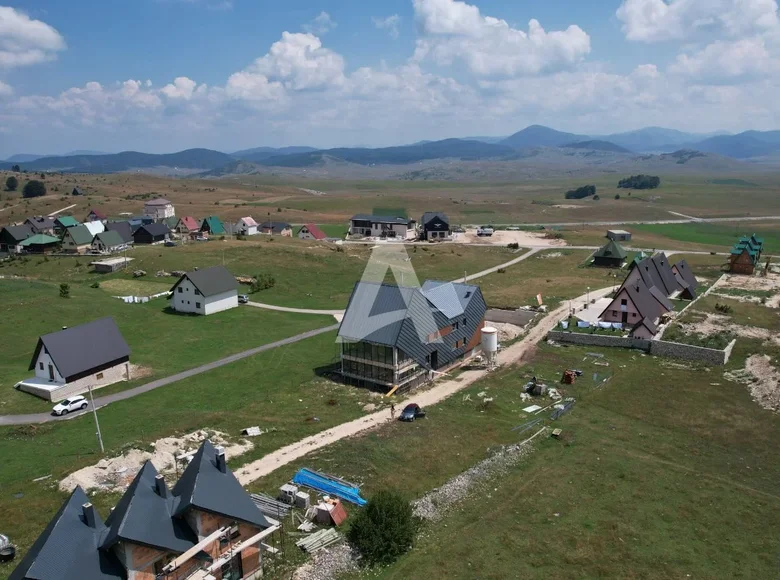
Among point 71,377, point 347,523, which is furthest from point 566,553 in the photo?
point 71,377

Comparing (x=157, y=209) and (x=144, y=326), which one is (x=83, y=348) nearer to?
(x=144, y=326)

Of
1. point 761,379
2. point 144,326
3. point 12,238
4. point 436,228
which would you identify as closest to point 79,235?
point 12,238

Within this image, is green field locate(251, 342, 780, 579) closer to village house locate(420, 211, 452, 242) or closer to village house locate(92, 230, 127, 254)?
village house locate(420, 211, 452, 242)

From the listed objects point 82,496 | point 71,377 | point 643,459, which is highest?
point 82,496

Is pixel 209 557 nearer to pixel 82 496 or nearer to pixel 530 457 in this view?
pixel 82 496

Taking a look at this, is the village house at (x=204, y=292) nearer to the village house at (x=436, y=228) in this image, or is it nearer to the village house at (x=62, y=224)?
the village house at (x=436, y=228)

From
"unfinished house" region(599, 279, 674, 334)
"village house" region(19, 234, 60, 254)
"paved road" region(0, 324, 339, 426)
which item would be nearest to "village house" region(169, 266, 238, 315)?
"paved road" region(0, 324, 339, 426)

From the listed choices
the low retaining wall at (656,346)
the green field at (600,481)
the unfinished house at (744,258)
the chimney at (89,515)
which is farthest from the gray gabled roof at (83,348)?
the unfinished house at (744,258)
